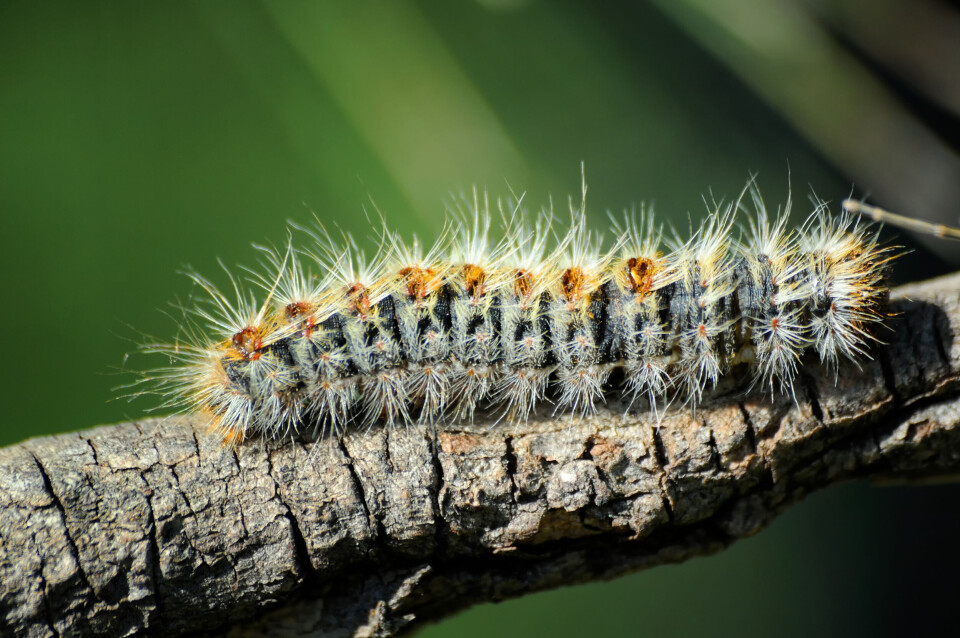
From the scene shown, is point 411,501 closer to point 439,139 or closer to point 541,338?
point 541,338

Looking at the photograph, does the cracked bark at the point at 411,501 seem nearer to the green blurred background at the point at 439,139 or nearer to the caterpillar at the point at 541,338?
the caterpillar at the point at 541,338

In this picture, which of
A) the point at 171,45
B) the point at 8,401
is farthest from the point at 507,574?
the point at 171,45

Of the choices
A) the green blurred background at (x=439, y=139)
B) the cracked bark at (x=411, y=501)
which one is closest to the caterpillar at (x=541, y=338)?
the cracked bark at (x=411, y=501)

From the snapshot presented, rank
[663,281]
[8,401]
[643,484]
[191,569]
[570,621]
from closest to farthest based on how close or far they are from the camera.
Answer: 1. [191,569]
2. [643,484]
3. [663,281]
4. [8,401]
5. [570,621]

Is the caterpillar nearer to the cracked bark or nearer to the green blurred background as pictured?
the cracked bark

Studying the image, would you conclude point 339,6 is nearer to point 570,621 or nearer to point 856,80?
point 856,80

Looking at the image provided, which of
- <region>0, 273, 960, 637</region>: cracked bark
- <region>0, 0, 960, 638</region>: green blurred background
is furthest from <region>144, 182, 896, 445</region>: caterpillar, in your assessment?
<region>0, 0, 960, 638</region>: green blurred background

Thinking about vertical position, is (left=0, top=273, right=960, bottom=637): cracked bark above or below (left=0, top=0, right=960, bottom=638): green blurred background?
below
